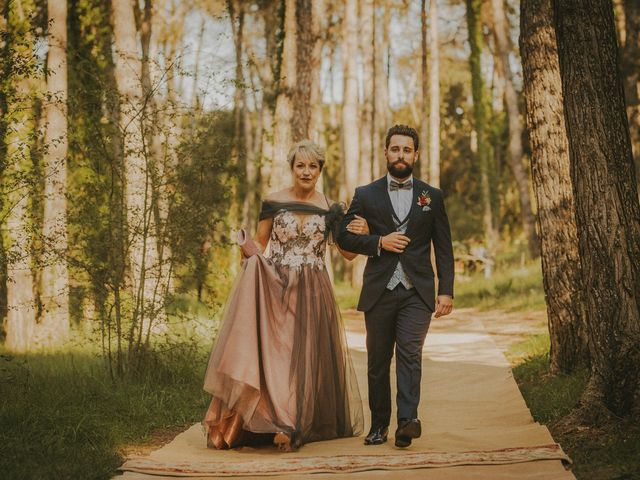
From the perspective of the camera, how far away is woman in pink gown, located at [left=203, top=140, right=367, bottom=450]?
6.44 m

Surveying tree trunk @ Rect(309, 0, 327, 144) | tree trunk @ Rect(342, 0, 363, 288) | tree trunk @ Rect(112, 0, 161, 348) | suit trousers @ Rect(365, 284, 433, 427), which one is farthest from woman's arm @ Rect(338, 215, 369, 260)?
tree trunk @ Rect(342, 0, 363, 288)

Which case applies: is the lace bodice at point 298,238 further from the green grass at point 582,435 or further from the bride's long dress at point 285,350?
the green grass at point 582,435

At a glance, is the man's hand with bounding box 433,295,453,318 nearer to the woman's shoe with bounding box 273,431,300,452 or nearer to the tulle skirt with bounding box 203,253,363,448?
the tulle skirt with bounding box 203,253,363,448

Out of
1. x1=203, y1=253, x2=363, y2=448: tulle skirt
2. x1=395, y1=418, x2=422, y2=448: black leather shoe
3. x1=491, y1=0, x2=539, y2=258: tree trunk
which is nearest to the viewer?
x1=395, y1=418, x2=422, y2=448: black leather shoe

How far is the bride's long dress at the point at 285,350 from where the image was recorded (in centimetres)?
645

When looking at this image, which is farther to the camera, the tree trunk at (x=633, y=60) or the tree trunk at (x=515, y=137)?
the tree trunk at (x=515, y=137)

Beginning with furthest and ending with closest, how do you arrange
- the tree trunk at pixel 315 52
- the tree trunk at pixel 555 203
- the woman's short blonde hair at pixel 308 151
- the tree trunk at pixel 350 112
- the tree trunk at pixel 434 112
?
the tree trunk at pixel 434 112 < the tree trunk at pixel 350 112 < the tree trunk at pixel 315 52 < the tree trunk at pixel 555 203 < the woman's short blonde hair at pixel 308 151

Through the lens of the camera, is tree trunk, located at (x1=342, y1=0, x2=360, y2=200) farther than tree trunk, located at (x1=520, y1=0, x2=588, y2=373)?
Yes

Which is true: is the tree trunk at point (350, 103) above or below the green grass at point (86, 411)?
above

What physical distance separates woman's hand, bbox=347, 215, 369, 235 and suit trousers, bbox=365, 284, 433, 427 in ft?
1.48

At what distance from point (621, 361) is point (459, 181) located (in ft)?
133

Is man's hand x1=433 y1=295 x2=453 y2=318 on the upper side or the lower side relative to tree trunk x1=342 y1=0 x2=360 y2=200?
lower

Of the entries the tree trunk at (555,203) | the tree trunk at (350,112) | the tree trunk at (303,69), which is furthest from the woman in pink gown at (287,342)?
the tree trunk at (350,112)

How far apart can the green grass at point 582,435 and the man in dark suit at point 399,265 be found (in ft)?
3.70
